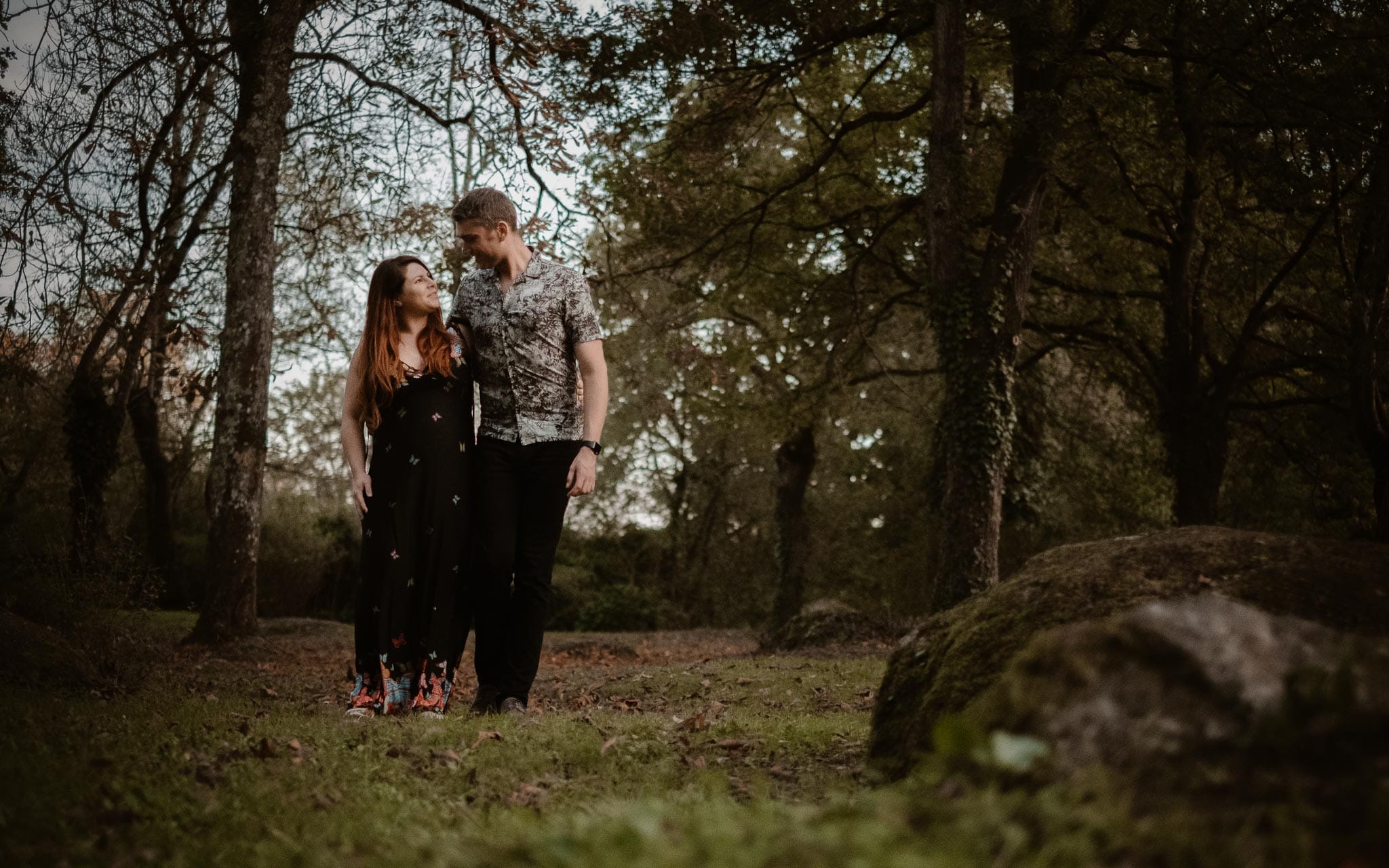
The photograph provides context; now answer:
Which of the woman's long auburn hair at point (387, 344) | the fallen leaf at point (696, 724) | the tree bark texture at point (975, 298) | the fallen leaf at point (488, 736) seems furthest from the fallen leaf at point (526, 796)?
the tree bark texture at point (975, 298)

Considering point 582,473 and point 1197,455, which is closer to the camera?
point 582,473

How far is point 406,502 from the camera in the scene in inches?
201

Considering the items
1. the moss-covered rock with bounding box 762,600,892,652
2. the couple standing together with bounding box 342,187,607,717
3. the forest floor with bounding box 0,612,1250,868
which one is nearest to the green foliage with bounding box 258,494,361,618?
the moss-covered rock with bounding box 762,600,892,652

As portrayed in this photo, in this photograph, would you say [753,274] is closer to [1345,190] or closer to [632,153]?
[632,153]

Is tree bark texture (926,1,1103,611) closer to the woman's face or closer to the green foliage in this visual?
the woman's face

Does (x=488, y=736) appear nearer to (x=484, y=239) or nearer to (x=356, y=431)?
(x=356, y=431)

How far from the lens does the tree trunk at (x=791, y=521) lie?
775 inches

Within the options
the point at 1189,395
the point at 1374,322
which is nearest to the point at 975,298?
the point at 1374,322

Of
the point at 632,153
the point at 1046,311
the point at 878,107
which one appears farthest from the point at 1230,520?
the point at 632,153

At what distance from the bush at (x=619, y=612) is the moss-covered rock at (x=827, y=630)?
9.47 m

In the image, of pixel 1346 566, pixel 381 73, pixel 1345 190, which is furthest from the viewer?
pixel 381 73

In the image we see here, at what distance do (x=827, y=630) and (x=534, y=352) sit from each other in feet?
26.5

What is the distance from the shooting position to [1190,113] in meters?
11.2

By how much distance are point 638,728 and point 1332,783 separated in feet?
10.5
